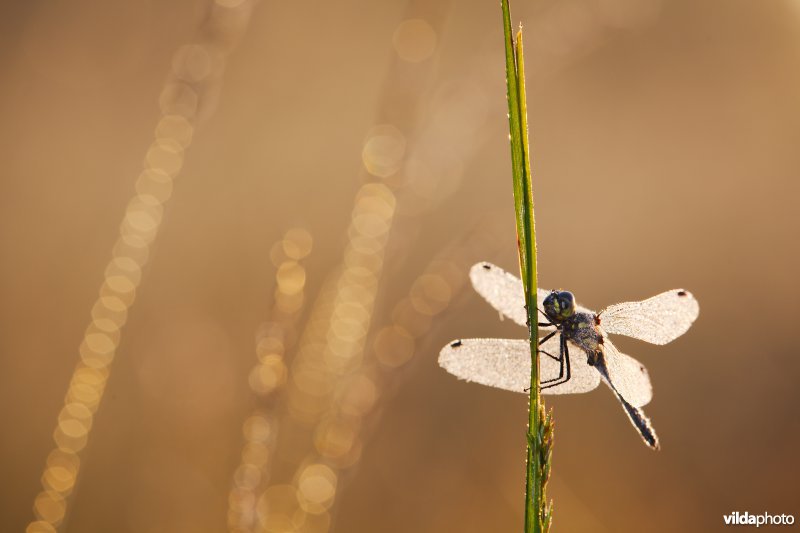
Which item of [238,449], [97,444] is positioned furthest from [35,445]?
[238,449]

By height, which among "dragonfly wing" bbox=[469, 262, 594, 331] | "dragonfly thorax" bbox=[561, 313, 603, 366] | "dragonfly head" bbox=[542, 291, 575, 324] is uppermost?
"dragonfly wing" bbox=[469, 262, 594, 331]

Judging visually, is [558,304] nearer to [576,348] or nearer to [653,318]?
[576,348]

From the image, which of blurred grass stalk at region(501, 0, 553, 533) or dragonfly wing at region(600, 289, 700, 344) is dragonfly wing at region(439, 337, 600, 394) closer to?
dragonfly wing at region(600, 289, 700, 344)

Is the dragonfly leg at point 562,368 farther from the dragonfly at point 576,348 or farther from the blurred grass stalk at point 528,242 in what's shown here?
the blurred grass stalk at point 528,242

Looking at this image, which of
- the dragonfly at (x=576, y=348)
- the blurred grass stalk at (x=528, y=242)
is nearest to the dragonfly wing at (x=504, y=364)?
the dragonfly at (x=576, y=348)

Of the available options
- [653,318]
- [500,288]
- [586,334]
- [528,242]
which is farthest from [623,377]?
[528,242]

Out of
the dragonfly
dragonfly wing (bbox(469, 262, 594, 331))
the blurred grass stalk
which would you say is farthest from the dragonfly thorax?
A: the blurred grass stalk
